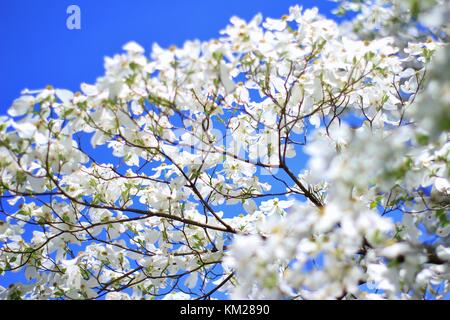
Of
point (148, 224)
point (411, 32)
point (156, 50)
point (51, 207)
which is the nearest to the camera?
point (156, 50)

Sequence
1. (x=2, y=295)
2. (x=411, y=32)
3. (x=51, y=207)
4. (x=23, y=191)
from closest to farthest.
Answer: (x=411, y=32) → (x=23, y=191) → (x=51, y=207) → (x=2, y=295)

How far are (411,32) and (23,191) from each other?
169 centimetres

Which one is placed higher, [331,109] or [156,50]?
[331,109]

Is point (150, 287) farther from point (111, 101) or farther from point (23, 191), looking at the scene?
point (111, 101)

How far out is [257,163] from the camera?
7.94ft

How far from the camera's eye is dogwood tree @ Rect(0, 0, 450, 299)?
1285mm

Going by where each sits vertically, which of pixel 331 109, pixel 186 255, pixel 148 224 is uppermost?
pixel 331 109

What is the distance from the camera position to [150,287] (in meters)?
2.72

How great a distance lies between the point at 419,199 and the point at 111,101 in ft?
4.06

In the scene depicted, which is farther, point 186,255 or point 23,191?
point 186,255

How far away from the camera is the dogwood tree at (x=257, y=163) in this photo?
1285 millimetres
